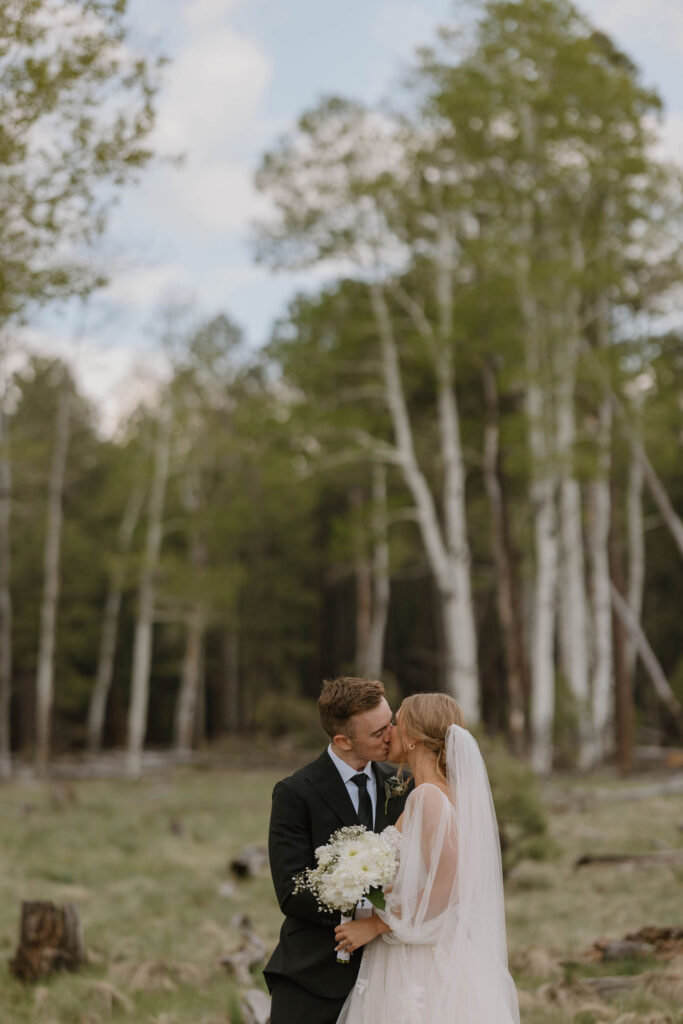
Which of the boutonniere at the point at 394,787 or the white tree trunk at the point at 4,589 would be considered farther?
the white tree trunk at the point at 4,589

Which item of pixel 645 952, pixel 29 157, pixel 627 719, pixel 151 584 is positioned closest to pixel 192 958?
pixel 645 952

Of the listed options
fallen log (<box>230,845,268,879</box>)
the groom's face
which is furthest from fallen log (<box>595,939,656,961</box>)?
fallen log (<box>230,845,268,879</box>)

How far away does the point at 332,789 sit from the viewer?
3760mm

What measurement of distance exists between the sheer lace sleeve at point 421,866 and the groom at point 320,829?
22 centimetres

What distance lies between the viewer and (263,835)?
14.3 meters

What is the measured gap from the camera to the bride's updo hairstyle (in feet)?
12.2

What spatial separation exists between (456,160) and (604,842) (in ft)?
46.9

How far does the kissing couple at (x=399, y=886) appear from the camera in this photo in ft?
12.0

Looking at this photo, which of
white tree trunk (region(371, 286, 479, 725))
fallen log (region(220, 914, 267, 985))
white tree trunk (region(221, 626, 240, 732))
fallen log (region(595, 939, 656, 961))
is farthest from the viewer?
white tree trunk (region(221, 626, 240, 732))

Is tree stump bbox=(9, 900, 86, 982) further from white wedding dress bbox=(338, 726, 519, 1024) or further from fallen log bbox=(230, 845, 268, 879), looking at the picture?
fallen log bbox=(230, 845, 268, 879)

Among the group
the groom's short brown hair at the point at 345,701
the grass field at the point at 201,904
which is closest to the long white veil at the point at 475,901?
the groom's short brown hair at the point at 345,701

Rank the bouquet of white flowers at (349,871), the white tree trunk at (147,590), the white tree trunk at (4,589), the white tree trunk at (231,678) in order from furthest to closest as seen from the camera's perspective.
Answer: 1. the white tree trunk at (231,678)
2. the white tree trunk at (147,590)
3. the white tree trunk at (4,589)
4. the bouquet of white flowers at (349,871)

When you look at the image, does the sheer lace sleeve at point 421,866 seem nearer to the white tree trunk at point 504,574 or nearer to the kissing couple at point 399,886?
the kissing couple at point 399,886

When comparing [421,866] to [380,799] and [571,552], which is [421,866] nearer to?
[380,799]
